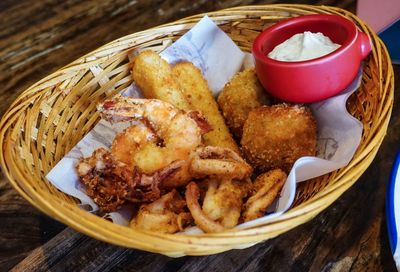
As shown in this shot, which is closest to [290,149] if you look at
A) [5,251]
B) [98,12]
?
[5,251]

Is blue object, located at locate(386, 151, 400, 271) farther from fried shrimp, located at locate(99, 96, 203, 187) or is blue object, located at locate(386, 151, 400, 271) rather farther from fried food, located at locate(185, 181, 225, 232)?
fried shrimp, located at locate(99, 96, 203, 187)

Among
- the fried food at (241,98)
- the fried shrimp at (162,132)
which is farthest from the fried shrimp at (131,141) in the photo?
the fried food at (241,98)

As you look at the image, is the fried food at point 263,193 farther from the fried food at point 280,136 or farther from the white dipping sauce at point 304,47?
the white dipping sauce at point 304,47

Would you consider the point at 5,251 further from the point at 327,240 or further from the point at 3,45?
the point at 3,45

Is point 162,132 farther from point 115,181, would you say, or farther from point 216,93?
point 216,93

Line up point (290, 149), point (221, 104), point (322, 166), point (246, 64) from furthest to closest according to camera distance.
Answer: point (246, 64) < point (221, 104) < point (290, 149) < point (322, 166)

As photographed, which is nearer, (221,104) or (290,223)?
(290,223)
